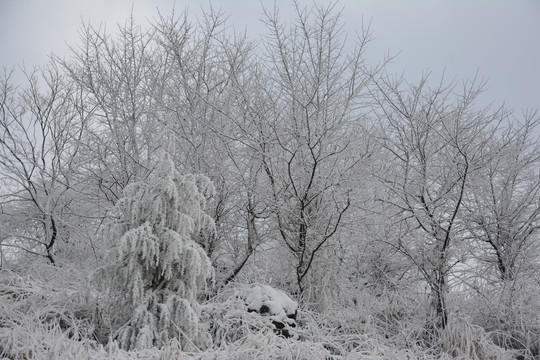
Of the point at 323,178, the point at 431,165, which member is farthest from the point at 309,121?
the point at 431,165

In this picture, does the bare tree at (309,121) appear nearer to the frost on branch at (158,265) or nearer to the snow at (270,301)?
the snow at (270,301)

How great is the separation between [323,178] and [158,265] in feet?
8.61

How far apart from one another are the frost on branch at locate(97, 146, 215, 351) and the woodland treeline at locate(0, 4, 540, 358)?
0.13m

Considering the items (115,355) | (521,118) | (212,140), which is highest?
(521,118)

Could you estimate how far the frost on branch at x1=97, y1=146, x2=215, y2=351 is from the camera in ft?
13.3

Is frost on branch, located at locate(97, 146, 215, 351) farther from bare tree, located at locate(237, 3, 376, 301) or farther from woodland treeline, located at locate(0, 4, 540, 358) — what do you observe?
bare tree, located at locate(237, 3, 376, 301)

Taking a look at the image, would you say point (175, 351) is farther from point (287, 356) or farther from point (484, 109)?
point (484, 109)

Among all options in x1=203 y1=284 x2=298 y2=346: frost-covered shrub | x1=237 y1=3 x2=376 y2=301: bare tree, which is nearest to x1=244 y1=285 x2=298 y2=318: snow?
x1=203 y1=284 x2=298 y2=346: frost-covered shrub

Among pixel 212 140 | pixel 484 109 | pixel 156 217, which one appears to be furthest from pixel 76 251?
pixel 484 109

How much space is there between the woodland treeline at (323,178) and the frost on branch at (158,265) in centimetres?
13

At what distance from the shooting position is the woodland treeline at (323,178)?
5.11m

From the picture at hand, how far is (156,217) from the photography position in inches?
172

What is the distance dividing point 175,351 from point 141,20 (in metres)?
6.98

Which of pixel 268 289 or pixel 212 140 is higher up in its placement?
pixel 212 140
